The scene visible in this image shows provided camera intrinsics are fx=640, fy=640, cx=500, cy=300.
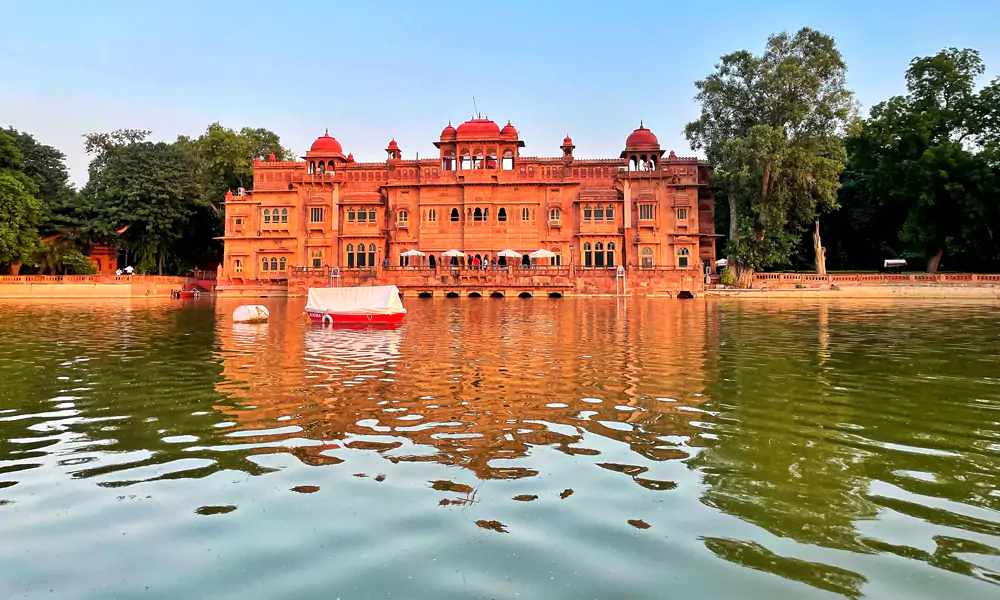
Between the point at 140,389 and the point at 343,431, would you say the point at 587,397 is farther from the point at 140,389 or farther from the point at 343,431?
the point at 140,389

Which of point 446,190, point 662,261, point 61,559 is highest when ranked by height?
point 446,190

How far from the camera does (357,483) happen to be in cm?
519

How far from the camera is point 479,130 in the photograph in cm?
5069

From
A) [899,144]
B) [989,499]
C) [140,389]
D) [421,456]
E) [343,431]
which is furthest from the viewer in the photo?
[899,144]

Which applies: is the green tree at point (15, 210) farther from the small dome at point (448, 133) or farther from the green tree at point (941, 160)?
the green tree at point (941, 160)

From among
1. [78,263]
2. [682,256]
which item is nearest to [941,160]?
[682,256]

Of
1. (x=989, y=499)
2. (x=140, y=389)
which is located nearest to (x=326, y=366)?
(x=140, y=389)

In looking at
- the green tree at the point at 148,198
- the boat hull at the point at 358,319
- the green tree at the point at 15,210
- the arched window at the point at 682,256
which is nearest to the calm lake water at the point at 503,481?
the boat hull at the point at 358,319

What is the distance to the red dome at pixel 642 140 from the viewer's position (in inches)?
1989

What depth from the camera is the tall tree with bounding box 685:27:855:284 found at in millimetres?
43531

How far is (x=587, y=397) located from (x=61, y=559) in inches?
240

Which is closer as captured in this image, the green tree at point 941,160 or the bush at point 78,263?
the green tree at point 941,160

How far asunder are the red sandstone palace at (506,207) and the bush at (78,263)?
16098 mm

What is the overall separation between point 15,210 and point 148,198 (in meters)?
9.26
